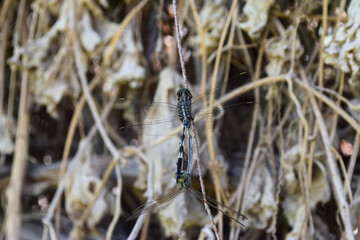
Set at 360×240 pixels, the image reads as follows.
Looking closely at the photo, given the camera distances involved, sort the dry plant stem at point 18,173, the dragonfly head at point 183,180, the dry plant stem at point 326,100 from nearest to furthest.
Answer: the dragonfly head at point 183,180
the dry plant stem at point 326,100
the dry plant stem at point 18,173

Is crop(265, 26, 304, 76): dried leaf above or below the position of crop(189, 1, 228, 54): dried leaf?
below

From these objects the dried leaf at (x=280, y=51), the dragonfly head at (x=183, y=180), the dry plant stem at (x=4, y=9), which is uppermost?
the dry plant stem at (x=4, y=9)

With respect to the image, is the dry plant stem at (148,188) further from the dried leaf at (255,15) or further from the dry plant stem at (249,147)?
the dried leaf at (255,15)

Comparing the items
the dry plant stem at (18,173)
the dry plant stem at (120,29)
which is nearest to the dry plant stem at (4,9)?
the dry plant stem at (18,173)

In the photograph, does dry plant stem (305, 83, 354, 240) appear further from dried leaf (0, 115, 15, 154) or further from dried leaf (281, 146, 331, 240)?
dried leaf (0, 115, 15, 154)

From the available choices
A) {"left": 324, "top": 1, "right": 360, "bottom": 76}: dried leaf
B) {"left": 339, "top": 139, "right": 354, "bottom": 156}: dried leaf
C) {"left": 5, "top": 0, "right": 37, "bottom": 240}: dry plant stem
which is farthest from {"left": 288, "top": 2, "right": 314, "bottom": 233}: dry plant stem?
{"left": 5, "top": 0, "right": 37, "bottom": 240}: dry plant stem

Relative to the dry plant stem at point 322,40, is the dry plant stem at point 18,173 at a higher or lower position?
lower

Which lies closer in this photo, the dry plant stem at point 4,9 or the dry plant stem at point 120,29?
the dry plant stem at point 120,29
